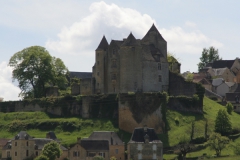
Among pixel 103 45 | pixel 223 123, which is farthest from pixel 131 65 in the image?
pixel 223 123

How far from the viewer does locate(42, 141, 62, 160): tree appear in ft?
289

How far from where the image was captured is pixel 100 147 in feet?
300

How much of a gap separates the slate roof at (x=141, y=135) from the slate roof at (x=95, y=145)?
3.32 m

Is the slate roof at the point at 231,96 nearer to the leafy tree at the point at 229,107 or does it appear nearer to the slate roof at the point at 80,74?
the leafy tree at the point at 229,107

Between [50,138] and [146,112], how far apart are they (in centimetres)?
1372

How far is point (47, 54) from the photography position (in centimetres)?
12444

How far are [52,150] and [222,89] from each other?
51.2 m

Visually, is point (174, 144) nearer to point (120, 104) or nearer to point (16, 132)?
point (120, 104)

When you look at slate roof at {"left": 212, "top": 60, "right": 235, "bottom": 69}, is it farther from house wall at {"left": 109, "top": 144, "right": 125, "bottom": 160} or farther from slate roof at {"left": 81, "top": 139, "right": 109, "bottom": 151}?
slate roof at {"left": 81, "top": 139, "right": 109, "bottom": 151}

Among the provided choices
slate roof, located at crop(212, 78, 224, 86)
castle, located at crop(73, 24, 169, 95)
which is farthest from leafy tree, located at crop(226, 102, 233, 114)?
slate roof, located at crop(212, 78, 224, 86)

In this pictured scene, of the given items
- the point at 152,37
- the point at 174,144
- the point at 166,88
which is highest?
the point at 152,37

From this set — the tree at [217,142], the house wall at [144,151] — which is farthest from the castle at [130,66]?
the tree at [217,142]

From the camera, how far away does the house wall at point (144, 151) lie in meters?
90.8

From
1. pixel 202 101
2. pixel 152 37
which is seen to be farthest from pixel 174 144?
pixel 152 37
